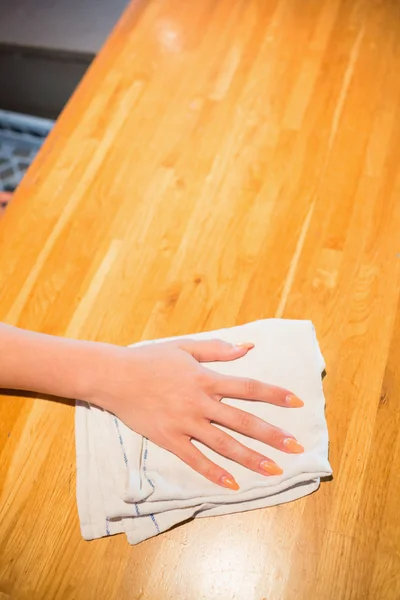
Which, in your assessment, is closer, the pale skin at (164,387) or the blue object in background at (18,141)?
the pale skin at (164,387)

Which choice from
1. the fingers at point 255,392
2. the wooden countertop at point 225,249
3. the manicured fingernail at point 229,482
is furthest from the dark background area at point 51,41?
the manicured fingernail at point 229,482

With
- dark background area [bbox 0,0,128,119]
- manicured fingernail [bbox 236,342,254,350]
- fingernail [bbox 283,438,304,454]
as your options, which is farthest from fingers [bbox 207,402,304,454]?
dark background area [bbox 0,0,128,119]

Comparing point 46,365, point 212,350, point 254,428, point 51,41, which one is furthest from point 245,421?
point 51,41

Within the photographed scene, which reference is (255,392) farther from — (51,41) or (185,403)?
(51,41)

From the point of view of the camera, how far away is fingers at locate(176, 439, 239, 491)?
2.24 ft

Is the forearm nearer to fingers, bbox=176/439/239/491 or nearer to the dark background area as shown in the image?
fingers, bbox=176/439/239/491

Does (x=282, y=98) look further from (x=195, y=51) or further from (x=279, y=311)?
(x=279, y=311)

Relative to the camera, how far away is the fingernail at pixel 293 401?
722mm

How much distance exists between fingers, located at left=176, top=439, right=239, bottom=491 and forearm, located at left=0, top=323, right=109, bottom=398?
17 centimetres

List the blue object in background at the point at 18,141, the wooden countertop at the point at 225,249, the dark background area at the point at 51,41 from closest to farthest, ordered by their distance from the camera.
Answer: the wooden countertop at the point at 225,249 < the dark background area at the point at 51,41 < the blue object in background at the point at 18,141

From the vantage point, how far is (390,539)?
662 millimetres

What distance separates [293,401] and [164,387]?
18 cm

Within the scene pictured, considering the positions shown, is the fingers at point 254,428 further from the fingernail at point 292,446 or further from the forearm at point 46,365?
the forearm at point 46,365

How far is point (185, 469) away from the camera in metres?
0.69
